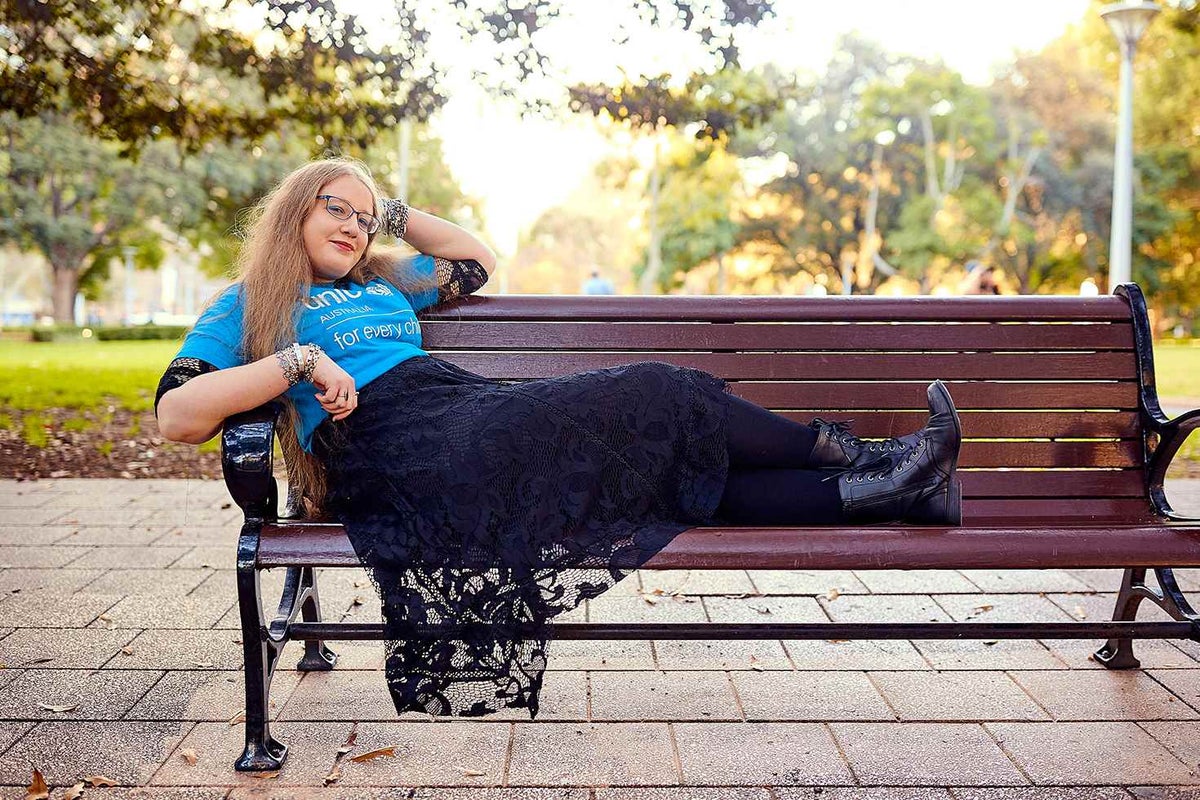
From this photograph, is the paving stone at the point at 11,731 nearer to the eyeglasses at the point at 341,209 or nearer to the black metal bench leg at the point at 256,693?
the black metal bench leg at the point at 256,693

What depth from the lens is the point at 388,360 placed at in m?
2.96

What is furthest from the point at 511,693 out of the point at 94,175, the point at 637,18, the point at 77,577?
the point at 94,175

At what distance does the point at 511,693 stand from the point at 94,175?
31.0 m

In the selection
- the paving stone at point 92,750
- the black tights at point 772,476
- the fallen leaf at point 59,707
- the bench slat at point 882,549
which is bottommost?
the paving stone at point 92,750

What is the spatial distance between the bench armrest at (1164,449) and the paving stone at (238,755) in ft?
7.45

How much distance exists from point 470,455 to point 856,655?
5.05ft

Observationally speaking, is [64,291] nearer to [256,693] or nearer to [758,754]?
[256,693]

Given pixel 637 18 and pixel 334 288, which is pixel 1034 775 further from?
pixel 637 18

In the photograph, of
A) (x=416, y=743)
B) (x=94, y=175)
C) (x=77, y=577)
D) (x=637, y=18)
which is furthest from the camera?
(x=94, y=175)

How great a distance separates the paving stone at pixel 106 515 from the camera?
17.3 feet

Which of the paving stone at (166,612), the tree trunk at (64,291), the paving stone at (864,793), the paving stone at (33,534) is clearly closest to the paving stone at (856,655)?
the paving stone at (864,793)

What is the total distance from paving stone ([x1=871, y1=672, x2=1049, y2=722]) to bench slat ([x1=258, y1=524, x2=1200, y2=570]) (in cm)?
64

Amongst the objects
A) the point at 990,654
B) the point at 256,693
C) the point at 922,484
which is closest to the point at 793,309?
the point at 922,484

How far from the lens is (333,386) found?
2676mm
